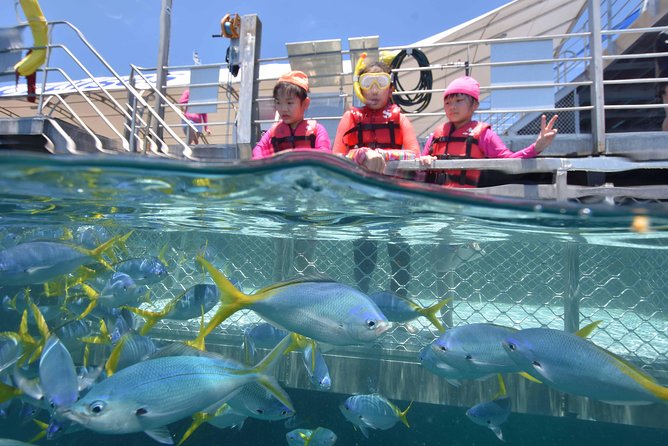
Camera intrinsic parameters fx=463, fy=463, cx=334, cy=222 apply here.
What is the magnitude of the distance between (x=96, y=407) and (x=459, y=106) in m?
4.19

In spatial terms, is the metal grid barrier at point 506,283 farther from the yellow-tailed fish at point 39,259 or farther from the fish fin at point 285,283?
the fish fin at point 285,283

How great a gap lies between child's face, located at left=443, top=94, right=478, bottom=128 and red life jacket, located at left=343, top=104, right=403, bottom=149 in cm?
55

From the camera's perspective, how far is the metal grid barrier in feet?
17.5

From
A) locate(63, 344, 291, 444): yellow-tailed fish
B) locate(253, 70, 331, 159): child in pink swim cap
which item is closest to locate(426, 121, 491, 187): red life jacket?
locate(253, 70, 331, 159): child in pink swim cap

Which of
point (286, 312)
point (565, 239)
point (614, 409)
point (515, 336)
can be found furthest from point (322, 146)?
point (614, 409)

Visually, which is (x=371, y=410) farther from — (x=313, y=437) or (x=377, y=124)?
(x=377, y=124)

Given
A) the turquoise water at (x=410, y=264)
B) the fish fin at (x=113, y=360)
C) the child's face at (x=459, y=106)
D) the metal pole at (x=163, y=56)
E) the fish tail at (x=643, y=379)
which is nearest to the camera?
the fish tail at (x=643, y=379)

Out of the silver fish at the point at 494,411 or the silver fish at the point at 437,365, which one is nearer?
the silver fish at the point at 437,365

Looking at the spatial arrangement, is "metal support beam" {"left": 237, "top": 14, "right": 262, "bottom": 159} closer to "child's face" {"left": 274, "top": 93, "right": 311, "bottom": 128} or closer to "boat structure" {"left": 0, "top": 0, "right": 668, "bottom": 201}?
"boat structure" {"left": 0, "top": 0, "right": 668, "bottom": 201}

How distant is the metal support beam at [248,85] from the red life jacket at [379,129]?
108 inches

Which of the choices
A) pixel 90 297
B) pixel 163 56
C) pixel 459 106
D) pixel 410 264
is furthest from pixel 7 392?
pixel 163 56

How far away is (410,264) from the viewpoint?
591 centimetres

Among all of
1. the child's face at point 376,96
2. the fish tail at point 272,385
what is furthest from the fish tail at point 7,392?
the child's face at point 376,96

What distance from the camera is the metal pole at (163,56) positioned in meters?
8.74
